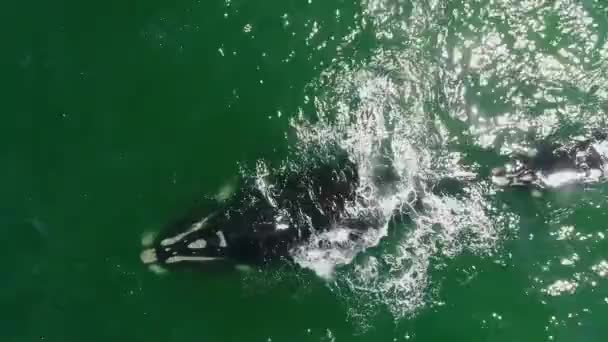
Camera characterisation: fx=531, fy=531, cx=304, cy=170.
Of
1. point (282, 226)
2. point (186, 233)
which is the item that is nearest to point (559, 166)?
point (282, 226)

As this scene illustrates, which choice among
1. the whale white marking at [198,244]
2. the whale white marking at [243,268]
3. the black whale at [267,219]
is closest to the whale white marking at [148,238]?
the black whale at [267,219]

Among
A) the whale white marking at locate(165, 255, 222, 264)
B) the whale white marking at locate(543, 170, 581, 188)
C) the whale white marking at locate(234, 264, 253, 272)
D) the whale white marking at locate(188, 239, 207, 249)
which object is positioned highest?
the whale white marking at locate(543, 170, 581, 188)

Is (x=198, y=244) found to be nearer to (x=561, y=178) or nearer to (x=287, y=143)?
(x=287, y=143)

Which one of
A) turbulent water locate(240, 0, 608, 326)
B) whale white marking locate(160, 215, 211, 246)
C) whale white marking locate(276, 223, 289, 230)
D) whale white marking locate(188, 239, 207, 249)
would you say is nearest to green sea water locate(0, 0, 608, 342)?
turbulent water locate(240, 0, 608, 326)

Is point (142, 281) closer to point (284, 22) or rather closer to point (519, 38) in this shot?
point (284, 22)

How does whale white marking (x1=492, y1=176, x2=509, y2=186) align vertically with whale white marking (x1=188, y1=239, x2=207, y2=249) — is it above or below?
Result: above

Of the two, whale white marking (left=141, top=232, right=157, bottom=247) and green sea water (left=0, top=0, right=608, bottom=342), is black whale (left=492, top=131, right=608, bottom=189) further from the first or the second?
whale white marking (left=141, top=232, right=157, bottom=247)

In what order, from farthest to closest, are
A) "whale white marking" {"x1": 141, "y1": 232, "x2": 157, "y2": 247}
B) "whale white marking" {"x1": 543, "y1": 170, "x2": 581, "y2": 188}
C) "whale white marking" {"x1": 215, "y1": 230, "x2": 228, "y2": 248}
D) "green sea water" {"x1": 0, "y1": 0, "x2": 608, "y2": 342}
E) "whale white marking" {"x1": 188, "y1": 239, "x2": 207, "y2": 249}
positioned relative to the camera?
"whale white marking" {"x1": 141, "y1": 232, "x2": 157, "y2": 247}, "whale white marking" {"x1": 188, "y1": 239, "x2": 207, "y2": 249}, "whale white marking" {"x1": 215, "y1": 230, "x2": 228, "y2": 248}, "whale white marking" {"x1": 543, "y1": 170, "x2": 581, "y2": 188}, "green sea water" {"x1": 0, "y1": 0, "x2": 608, "y2": 342}
